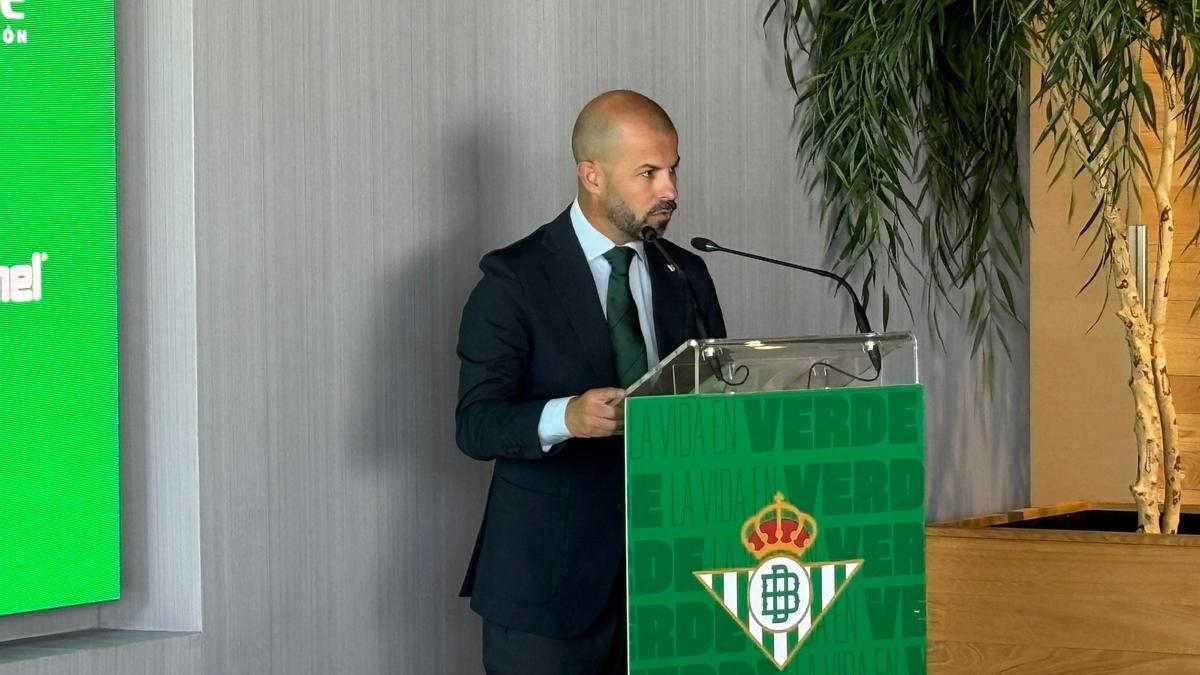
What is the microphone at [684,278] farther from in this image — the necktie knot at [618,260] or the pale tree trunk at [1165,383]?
the pale tree trunk at [1165,383]

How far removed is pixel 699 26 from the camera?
3.63 metres

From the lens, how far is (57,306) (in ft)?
8.02

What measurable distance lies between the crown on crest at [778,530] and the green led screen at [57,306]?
1.02 metres

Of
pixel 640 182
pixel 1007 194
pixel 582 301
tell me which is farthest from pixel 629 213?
pixel 1007 194

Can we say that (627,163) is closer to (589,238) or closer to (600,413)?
(589,238)

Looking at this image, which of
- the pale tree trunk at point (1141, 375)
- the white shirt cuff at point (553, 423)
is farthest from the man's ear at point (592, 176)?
the pale tree trunk at point (1141, 375)

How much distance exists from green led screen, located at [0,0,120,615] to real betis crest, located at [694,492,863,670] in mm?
977

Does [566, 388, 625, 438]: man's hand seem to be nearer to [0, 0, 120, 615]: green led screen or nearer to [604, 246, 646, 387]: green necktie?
[604, 246, 646, 387]: green necktie

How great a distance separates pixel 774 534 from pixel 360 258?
101 cm

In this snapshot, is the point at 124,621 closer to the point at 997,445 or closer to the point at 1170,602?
the point at 1170,602

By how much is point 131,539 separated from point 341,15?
983 millimetres

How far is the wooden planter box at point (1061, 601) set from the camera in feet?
11.6

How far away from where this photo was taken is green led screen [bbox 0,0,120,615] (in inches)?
93.7

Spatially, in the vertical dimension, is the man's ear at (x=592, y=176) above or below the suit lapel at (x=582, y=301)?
above
